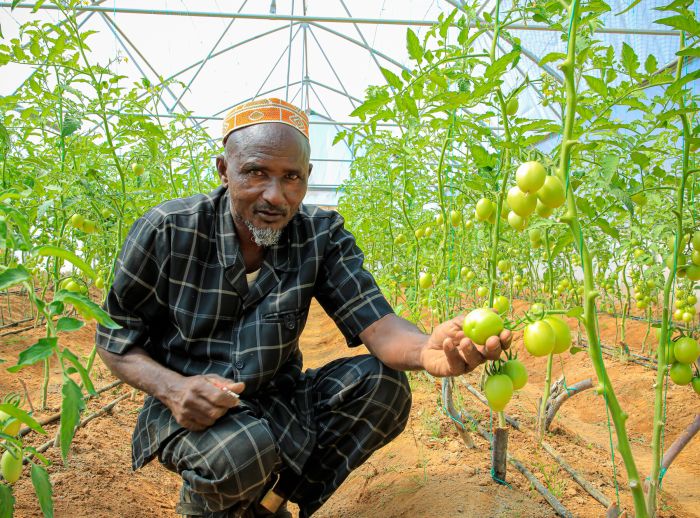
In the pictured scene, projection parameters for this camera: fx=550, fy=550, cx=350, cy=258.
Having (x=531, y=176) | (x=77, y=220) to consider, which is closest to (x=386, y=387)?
(x=531, y=176)

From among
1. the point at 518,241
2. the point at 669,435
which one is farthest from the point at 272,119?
the point at 669,435

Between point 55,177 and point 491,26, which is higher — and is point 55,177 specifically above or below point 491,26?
below

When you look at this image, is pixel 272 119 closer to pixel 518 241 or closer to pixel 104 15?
pixel 518 241

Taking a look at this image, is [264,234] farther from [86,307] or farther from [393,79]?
[86,307]

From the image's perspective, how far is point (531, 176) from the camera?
0.93m

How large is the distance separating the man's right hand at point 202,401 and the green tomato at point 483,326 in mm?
688

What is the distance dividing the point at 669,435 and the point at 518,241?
1.34 metres

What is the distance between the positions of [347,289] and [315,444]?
1.64 feet

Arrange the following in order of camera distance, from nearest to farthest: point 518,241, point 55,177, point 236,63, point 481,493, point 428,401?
point 481,493 < point 55,177 < point 428,401 < point 518,241 < point 236,63

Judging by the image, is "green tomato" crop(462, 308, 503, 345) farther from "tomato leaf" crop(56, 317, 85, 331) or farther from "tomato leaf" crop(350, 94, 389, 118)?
"tomato leaf" crop(56, 317, 85, 331)

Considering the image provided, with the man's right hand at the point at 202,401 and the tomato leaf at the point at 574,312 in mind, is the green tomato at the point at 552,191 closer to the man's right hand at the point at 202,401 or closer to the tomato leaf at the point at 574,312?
the tomato leaf at the point at 574,312

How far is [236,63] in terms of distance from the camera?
1062 centimetres

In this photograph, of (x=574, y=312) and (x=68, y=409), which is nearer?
(x=68, y=409)

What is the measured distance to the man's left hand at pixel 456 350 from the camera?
3.50ft
